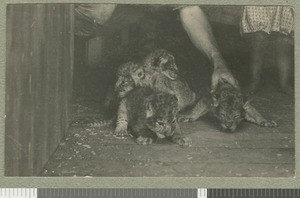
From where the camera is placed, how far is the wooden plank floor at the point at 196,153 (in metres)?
3.01

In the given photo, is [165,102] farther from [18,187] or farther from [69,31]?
[18,187]

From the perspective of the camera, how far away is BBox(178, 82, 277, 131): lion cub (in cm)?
304

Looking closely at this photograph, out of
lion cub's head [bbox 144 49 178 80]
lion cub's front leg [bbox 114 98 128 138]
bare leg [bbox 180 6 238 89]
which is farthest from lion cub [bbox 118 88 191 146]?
bare leg [bbox 180 6 238 89]

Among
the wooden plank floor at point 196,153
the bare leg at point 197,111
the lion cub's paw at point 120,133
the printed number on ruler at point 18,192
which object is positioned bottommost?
the printed number on ruler at point 18,192

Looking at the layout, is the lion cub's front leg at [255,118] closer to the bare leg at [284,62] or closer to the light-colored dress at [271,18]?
the bare leg at [284,62]

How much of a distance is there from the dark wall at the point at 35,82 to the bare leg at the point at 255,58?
38.2 inches

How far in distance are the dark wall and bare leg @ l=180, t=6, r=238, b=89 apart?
64cm

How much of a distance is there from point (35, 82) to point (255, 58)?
1.18 m

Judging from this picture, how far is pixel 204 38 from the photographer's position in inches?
120

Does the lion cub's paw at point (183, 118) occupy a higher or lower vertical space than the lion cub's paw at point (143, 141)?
higher

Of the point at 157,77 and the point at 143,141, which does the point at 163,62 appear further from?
the point at 143,141

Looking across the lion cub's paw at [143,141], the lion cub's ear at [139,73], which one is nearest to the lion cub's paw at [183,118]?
the lion cub's paw at [143,141]

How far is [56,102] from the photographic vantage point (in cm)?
302

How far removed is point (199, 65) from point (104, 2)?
0.62 meters
